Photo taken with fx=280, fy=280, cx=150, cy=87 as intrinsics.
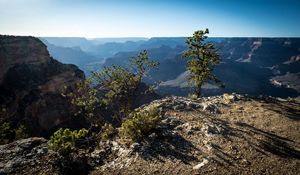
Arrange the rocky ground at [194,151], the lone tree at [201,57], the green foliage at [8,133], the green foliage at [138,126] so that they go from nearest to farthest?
the rocky ground at [194,151], the green foliage at [138,126], the green foliage at [8,133], the lone tree at [201,57]

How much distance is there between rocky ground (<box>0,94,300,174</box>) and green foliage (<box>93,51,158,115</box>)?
24.9 feet

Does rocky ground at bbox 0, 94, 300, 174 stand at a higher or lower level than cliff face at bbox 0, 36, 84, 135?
higher

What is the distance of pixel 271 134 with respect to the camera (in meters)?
19.6

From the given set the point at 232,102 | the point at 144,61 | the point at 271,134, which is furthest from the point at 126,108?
the point at 271,134

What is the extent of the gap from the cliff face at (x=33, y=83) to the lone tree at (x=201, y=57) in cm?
5348

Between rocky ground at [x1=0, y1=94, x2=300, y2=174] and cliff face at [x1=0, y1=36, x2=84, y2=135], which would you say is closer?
rocky ground at [x1=0, y1=94, x2=300, y2=174]

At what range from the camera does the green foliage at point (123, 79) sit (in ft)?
91.7

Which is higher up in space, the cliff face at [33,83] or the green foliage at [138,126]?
the green foliage at [138,126]

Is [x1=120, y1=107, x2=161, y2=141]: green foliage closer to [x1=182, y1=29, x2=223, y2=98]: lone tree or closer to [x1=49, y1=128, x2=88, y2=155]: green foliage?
[x1=49, y1=128, x2=88, y2=155]: green foliage

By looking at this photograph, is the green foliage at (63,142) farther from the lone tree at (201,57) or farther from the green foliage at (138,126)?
the lone tree at (201,57)

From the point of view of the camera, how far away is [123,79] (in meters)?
28.4

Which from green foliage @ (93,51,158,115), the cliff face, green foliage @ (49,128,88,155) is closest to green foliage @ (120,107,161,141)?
green foliage @ (49,128,88,155)

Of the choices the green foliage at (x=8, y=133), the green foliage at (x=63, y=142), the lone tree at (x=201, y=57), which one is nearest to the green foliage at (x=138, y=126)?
the green foliage at (x=63, y=142)

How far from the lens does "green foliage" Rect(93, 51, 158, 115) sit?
28.0 meters
